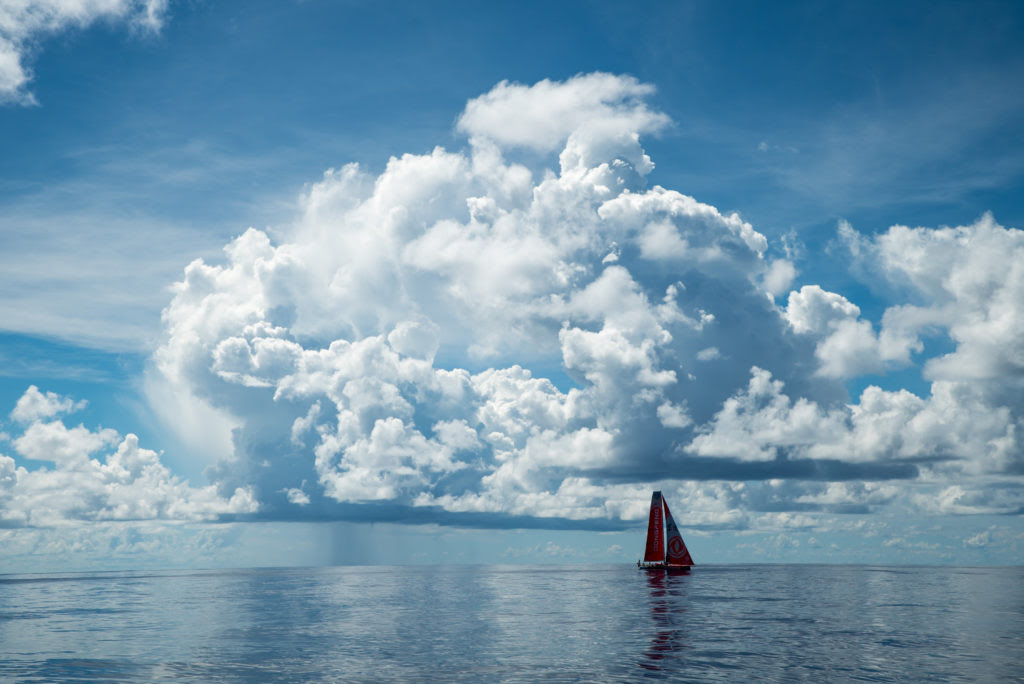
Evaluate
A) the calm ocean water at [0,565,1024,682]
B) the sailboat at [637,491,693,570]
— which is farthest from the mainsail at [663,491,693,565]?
the calm ocean water at [0,565,1024,682]

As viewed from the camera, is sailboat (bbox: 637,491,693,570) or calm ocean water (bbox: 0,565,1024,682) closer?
calm ocean water (bbox: 0,565,1024,682)

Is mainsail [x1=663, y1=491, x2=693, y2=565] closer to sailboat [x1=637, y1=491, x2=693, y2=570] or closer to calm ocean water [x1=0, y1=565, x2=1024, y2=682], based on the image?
sailboat [x1=637, y1=491, x2=693, y2=570]

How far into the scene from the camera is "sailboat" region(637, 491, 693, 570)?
17775cm

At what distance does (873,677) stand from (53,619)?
355 ft

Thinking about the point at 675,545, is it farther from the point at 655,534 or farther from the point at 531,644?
the point at 531,644

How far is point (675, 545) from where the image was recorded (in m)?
185

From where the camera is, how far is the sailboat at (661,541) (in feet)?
583

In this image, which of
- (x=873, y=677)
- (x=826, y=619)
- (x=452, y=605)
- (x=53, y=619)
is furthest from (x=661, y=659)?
(x=53, y=619)

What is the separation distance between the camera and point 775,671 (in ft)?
180

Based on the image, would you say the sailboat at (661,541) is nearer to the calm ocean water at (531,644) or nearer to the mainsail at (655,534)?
the mainsail at (655,534)

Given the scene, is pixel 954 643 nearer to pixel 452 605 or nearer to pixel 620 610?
pixel 620 610

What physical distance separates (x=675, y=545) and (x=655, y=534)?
843 centimetres

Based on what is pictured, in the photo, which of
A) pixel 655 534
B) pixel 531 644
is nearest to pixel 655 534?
pixel 655 534

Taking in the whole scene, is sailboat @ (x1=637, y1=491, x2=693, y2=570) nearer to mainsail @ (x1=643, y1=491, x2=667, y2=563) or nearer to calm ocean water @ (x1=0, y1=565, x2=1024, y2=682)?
mainsail @ (x1=643, y1=491, x2=667, y2=563)
